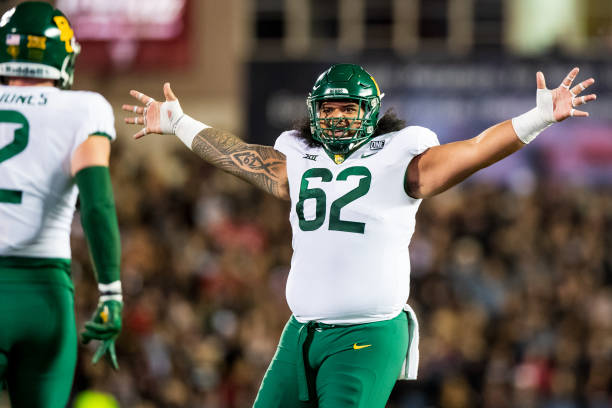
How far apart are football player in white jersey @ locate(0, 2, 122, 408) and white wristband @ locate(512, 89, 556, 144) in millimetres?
1672

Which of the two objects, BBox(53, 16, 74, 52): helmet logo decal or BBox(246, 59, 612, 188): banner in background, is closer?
BBox(53, 16, 74, 52): helmet logo decal

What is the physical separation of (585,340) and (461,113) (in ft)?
14.0

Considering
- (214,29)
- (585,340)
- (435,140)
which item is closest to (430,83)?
(585,340)

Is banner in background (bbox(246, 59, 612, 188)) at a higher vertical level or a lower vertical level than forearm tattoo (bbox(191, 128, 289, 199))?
higher

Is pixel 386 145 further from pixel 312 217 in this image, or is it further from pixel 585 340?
pixel 585 340

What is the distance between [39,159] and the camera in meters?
3.97

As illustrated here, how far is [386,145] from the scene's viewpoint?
440cm

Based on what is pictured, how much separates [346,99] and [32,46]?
53.6 inches

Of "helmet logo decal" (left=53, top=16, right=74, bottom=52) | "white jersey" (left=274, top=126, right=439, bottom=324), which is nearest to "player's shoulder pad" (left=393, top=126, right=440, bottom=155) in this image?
"white jersey" (left=274, top=126, right=439, bottom=324)

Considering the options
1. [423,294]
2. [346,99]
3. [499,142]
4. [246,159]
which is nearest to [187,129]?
[246,159]

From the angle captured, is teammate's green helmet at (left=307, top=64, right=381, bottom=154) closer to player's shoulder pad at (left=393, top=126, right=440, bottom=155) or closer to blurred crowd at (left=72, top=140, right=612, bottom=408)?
player's shoulder pad at (left=393, top=126, right=440, bottom=155)

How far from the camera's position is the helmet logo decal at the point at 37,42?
164 inches

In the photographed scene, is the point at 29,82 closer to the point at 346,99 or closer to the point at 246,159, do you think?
the point at 246,159

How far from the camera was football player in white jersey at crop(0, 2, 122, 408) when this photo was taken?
3871 mm
